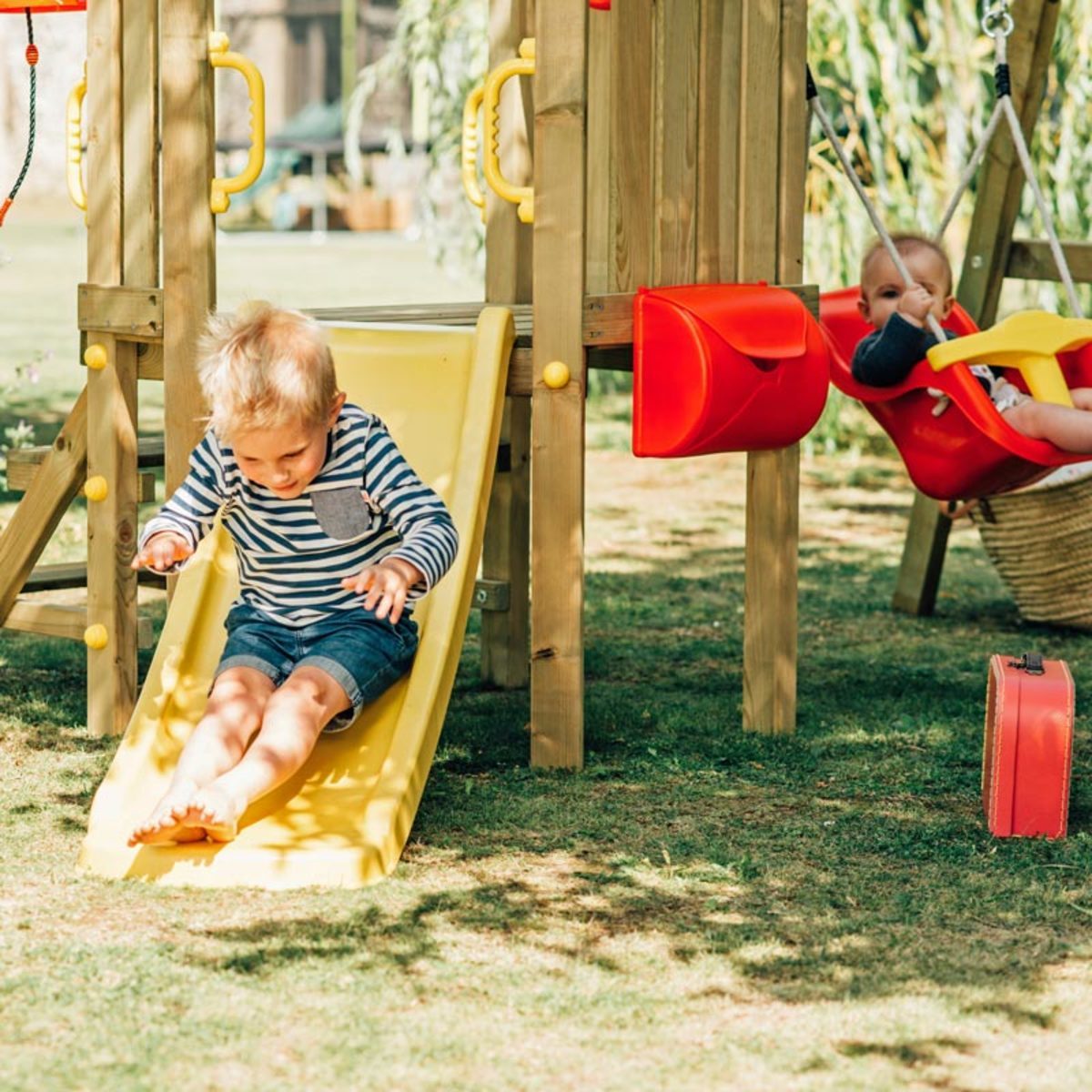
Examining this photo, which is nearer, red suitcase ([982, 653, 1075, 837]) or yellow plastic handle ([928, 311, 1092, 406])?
red suitcase ([982, 653, 1075, 837])

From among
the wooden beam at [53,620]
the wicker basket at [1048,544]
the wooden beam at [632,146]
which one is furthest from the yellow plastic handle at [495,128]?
the wicker basket at [1048,544]

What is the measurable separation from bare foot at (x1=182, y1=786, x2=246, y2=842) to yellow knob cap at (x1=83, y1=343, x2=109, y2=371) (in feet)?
5.20

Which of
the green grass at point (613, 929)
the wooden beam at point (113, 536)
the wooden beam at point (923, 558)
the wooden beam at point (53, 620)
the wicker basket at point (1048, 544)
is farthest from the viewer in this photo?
the wooden beam at point (923, 558)

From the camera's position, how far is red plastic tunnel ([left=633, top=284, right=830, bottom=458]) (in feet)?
14.3

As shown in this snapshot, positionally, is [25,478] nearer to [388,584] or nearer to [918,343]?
[388,584]

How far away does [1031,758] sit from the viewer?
3.99 m

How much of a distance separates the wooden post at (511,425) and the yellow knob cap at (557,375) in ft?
3.32

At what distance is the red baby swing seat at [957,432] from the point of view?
4879mm

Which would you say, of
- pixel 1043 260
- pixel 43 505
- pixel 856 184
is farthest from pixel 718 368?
pixel 1043 260

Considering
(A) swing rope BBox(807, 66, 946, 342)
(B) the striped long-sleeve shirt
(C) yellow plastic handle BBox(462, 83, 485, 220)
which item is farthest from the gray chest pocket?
(A) swing rope BBox(807, 66, 946, 342)

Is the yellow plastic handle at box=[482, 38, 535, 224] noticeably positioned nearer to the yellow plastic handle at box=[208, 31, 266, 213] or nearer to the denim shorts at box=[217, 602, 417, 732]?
the yellow plastic handle at box=[208, 31, 266, 213]

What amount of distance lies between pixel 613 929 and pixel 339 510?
1.17 meters

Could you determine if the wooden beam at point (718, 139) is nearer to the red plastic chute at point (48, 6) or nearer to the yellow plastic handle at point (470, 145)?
the yellow plastic handle at point (470, 145)

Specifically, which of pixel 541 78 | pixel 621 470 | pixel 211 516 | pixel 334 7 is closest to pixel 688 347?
pixel 541 78
